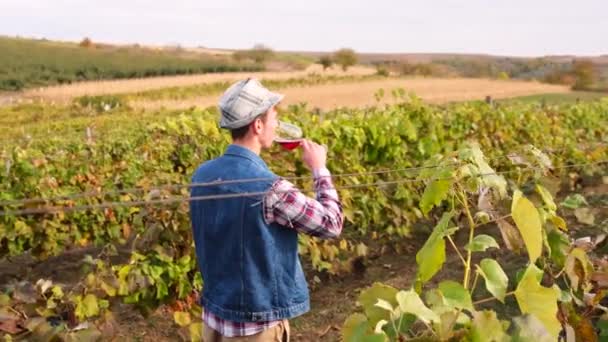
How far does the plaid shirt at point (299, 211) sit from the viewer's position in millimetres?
2463

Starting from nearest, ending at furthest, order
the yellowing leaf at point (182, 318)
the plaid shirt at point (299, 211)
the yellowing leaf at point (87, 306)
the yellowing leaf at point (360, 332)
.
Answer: the yellowing leaf at point (360, 332), the plaid shirt at point (299, 211), the yellowing leaf at point (87, 306), the yellowing leaf at point (182, 318)

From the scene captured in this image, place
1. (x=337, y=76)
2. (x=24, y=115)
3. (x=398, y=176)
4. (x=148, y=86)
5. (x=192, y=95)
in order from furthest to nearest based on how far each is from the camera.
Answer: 1. (x=337, y=76)
2. (x=148, y=86)
3. (x=192, y=95)
4. (x=24, y=115)
5. (x=398, y=176)

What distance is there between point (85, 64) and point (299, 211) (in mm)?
58646

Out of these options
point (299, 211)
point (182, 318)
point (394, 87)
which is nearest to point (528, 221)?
point (299, 211)

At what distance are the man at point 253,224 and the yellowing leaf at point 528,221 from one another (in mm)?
856

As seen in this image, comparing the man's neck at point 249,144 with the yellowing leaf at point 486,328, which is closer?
the yellowing leaf at point 486,328

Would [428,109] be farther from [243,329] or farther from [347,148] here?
[243,329]

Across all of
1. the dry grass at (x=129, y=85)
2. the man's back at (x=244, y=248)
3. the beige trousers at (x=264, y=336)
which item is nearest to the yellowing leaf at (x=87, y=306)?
the beige trousers at (x=264, y=336)

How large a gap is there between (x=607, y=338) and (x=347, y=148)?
4.19m

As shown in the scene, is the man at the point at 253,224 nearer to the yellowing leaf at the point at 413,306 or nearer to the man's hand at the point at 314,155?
the man's hand at the point at 314,155

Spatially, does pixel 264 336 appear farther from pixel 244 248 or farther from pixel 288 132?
pixel 288 132

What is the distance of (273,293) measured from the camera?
2.59 m

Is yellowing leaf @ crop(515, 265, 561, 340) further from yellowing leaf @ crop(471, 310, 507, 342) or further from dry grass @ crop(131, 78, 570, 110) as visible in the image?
dry grass @ crop(131, 78, 570, 110)


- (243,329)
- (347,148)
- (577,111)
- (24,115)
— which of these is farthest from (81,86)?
(243,329)
